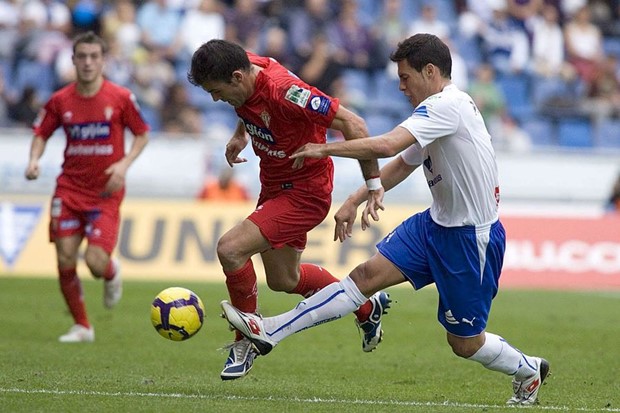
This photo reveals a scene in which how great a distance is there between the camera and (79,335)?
11000mm

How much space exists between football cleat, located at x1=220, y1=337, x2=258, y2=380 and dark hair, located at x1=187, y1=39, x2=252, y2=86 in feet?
5.84

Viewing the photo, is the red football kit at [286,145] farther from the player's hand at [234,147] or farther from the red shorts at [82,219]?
the red shorts at [82,219]

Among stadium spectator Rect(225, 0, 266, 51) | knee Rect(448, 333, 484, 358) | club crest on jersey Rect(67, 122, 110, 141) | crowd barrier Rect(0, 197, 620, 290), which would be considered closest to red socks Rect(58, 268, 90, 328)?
club crest on jersey Rect(67, 122, 110, 141)

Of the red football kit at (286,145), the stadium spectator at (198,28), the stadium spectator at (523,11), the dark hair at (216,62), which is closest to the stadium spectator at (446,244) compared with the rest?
the red football kit at (286,145)

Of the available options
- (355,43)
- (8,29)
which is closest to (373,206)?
(8,29)

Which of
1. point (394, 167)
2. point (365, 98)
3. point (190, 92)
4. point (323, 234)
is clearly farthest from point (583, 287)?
point (394, 167)

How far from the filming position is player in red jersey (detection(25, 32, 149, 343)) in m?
11.1

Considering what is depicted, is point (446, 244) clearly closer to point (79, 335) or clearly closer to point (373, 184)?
point (373, 184)

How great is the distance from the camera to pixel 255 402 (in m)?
7.28

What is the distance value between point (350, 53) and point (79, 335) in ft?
42.3

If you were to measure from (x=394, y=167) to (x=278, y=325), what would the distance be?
1386mm

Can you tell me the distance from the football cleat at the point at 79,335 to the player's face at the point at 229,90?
4169 millimetres

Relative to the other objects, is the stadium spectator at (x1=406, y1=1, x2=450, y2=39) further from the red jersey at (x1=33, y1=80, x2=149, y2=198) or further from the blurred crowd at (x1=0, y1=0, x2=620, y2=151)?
the red jersey at (x1=33, y1=80, x2=149, y2=198)

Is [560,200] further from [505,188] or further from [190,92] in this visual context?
[190,92]
